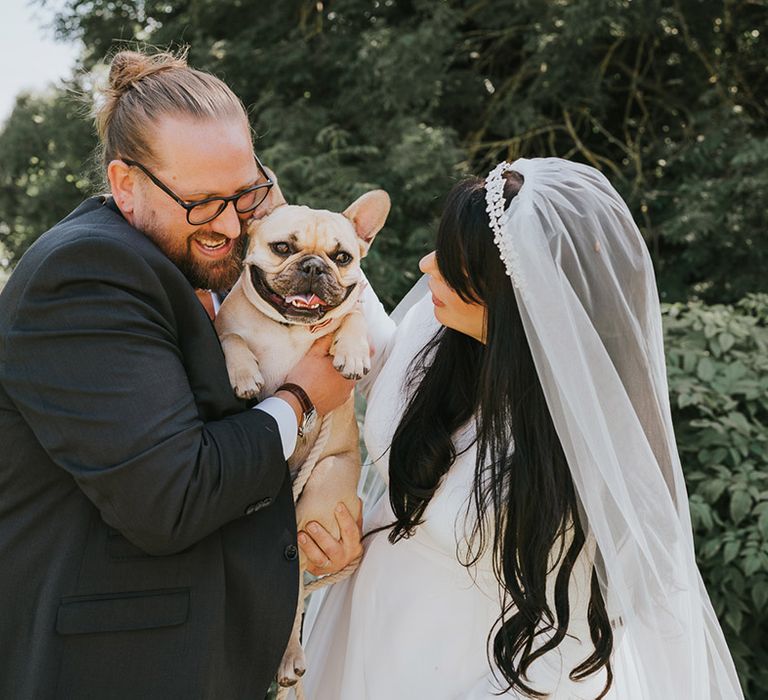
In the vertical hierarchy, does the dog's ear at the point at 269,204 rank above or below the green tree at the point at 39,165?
above

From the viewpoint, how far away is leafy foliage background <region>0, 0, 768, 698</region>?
579 cm

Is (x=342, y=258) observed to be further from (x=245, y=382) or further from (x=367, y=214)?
(x=245, y=382)

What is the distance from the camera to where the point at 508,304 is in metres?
2.15

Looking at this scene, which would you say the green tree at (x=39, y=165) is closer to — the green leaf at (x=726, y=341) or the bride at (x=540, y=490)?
the green leaf at (x=726, y=341)

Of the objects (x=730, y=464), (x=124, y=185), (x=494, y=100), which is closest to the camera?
(x=124, y=185)

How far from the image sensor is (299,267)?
86.8 inches

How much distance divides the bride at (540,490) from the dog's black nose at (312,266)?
0.27 m

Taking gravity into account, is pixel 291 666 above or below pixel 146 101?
below

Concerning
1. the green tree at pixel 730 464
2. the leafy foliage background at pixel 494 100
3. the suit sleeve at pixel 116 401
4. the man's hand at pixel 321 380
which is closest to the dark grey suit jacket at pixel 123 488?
the suit sleeve at pixel 116 401

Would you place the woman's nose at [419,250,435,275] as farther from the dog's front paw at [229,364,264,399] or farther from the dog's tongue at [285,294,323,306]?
the dog's front paw at [229,364,264,399]

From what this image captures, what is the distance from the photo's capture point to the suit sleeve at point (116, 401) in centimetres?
172

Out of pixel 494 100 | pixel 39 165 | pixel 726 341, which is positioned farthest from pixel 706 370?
pixel 39 165

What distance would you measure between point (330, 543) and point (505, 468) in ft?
1.60

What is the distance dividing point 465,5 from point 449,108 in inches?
28.9
